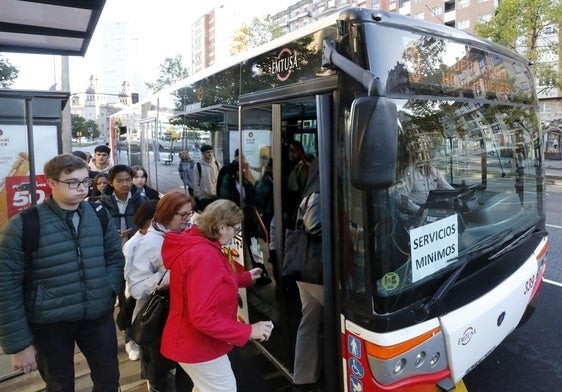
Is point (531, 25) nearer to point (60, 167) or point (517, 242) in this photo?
point (517, 242)

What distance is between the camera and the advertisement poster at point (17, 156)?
3.70m

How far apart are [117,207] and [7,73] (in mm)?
18459

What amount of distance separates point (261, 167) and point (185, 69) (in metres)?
42.0

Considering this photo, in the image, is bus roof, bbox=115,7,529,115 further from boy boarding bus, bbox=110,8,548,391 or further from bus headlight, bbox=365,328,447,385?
bus headlight, bbox=365,328,447,385

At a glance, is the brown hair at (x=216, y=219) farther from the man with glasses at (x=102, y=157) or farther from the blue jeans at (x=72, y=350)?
the man with glasses at (x=102, y=157)

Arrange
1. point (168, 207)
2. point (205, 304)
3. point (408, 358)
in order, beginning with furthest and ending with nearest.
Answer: point (168, 207), point (408, 358), point (205, 304)

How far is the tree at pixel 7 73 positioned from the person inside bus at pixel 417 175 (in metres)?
20.3

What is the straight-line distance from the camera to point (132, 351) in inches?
149

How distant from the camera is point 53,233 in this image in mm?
2254

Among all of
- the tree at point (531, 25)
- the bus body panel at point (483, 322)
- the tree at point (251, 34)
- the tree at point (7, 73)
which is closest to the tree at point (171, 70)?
the tree at point (251, 34)

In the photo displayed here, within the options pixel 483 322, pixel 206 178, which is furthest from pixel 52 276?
pixel 483 322

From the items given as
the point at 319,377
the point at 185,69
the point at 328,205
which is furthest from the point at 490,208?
the point at 185,69

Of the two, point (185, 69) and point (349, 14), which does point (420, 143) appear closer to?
point (349, 14)

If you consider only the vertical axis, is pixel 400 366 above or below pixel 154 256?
below
